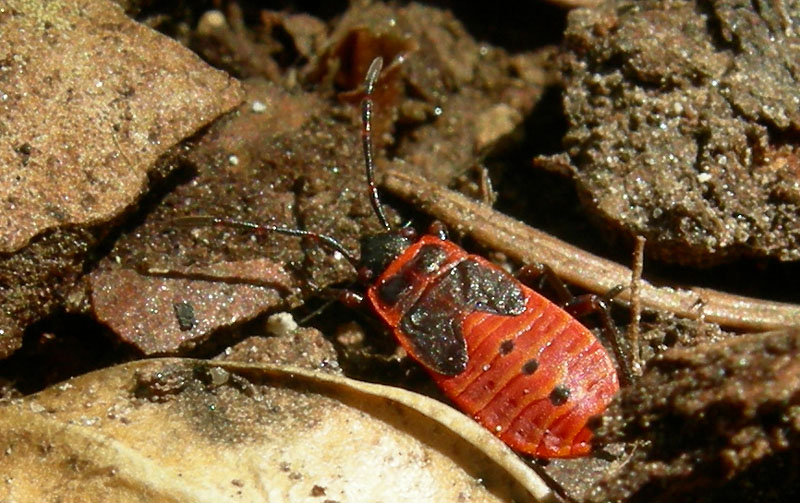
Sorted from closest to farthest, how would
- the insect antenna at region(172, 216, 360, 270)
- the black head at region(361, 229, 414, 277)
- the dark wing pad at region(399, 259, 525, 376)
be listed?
the dark wing pad at region(399, 259, 525, 376) → the insect antenna at region(172, 216, 360, 270) → the black head at region(361, 229, 414, 277)

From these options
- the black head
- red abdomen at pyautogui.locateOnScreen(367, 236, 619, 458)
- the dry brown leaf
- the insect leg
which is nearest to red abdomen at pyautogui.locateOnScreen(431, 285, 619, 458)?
red abdomen at pyautogui.locateOnScreen(367, 236, 619, 458)

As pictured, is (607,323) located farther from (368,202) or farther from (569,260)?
(368,202)

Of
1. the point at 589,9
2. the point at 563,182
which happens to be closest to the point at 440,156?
the point at 563,182

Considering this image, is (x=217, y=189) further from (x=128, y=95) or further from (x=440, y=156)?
(x=440, y=156)

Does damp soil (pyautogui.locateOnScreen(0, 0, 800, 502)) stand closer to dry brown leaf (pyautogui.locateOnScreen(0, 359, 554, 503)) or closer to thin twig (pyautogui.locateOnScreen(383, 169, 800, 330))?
thin twig (pyautogui.locateOnScreen(383, 169, 800, 330))

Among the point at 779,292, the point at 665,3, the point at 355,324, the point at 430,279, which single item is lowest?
the point at 355,324
